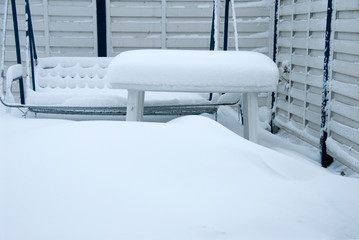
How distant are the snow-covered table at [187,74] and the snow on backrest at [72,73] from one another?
1.44 meters

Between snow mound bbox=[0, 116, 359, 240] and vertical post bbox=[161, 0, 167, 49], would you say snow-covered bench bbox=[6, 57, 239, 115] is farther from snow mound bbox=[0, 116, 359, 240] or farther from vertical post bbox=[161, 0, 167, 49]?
snow mound bbox=[0, 116, 359, 240]

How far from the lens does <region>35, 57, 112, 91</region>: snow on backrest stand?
13.1ft

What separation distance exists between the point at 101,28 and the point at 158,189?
3679 millimetres

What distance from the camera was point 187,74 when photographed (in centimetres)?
258

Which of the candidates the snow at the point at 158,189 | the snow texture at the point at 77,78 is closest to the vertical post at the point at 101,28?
the snow texture at the point at 77,78

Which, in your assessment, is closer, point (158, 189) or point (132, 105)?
point (158, 189)

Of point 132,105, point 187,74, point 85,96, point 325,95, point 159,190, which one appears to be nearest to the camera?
point 159,190

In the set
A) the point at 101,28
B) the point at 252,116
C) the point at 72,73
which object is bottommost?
the point at 252,116

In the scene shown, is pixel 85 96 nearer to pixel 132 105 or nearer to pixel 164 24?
pixel 132 105

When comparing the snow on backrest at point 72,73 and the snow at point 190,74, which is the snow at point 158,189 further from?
the snow on backrest at point 72,73

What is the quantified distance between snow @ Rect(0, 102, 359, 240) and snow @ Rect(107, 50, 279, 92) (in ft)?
2.98

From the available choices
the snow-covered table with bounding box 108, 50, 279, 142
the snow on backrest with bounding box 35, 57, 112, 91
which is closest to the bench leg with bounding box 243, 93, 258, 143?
the snow-covered table with bounding box 108, 50, 279, 142

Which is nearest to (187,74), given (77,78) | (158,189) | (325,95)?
(325,95)

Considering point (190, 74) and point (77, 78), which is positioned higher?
point (190, 74)
